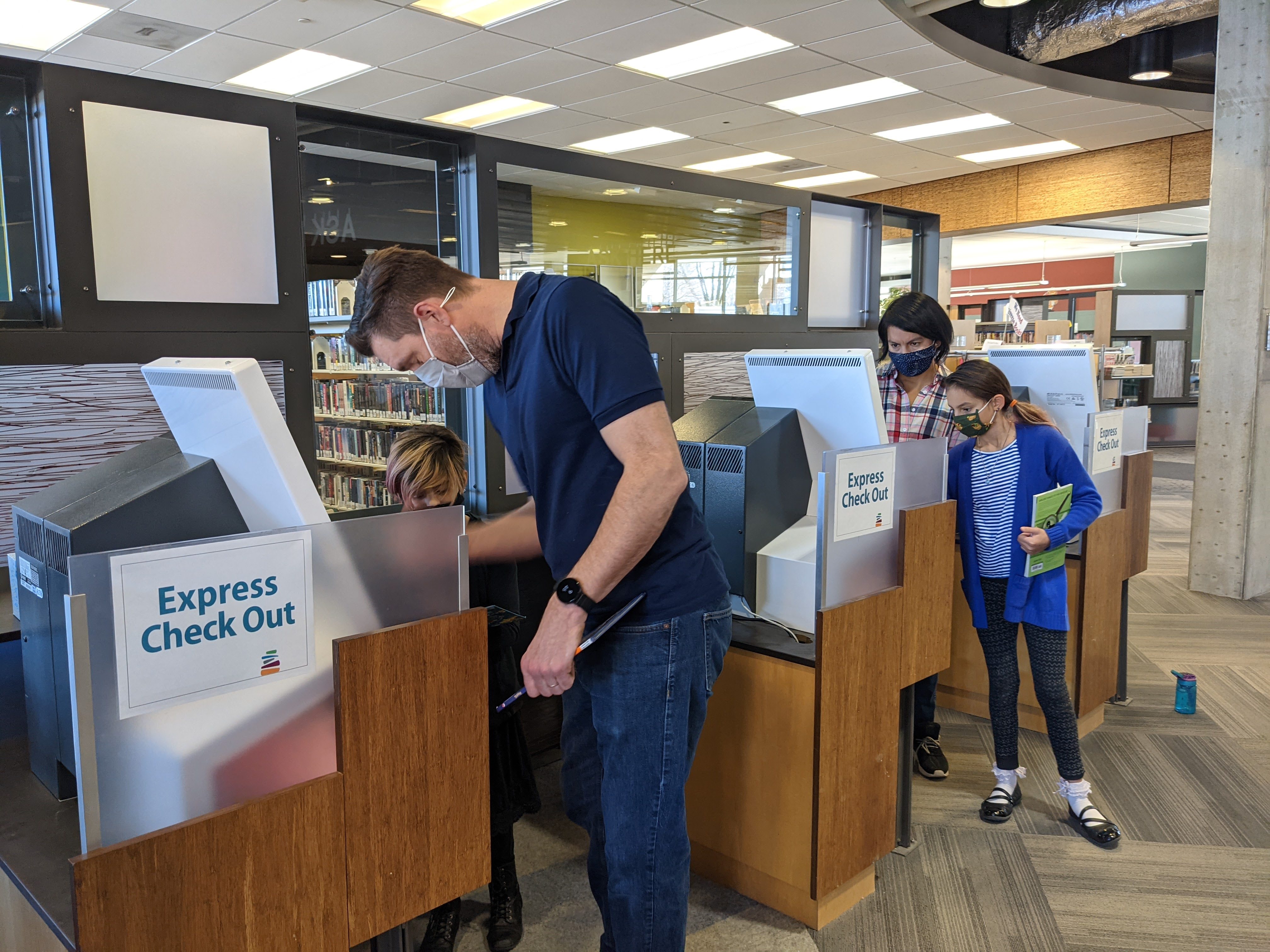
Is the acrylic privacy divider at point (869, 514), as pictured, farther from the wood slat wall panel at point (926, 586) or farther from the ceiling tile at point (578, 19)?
the ceiling tile at point (578, 19)

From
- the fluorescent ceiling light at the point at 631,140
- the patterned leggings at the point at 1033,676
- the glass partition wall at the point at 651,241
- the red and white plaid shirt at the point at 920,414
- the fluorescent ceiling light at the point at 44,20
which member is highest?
the fluorescent ceiling light at the point at 631,140

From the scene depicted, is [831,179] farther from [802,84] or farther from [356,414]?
[356,414]

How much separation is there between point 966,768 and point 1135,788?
1.63 ft

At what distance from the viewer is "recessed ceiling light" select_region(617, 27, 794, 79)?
560 centimetres

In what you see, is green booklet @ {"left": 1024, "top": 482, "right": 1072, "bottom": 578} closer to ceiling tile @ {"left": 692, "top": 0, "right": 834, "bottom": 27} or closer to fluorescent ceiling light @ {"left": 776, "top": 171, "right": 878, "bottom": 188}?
ceiling tile @ {"left": 692, "top": 0, "right": 834, "bottom": 27}

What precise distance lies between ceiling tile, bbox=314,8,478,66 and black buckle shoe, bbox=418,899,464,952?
4.69 meters

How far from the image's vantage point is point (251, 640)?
1.12 m

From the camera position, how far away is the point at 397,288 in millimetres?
1454

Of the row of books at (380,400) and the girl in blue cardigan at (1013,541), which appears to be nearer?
the girl in blue cardigan at (1013,541)

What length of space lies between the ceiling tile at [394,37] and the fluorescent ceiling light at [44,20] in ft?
4.06

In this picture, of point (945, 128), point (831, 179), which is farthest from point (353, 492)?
point (831, 179)

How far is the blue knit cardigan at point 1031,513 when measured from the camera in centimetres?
248

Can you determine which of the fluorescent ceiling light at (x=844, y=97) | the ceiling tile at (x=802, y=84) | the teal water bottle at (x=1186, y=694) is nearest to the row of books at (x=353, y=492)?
the teal water bottle at (x=1186, y=694)

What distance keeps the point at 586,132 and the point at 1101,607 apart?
20.5ft
